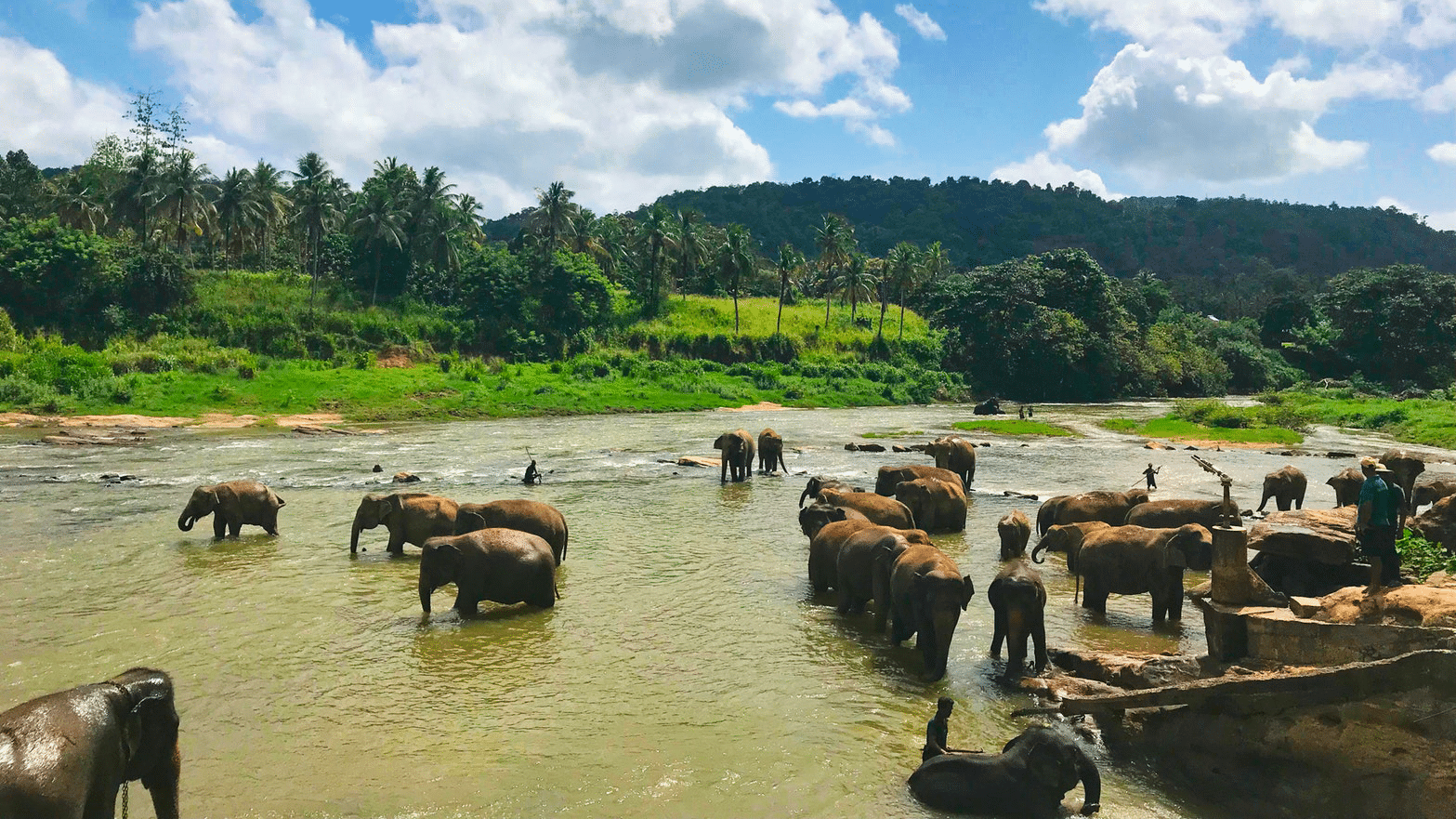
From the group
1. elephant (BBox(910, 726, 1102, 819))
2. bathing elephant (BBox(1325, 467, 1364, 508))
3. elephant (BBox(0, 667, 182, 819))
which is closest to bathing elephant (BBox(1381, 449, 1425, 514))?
bathing elephant (BBox(1325, 467, 1364, 508))

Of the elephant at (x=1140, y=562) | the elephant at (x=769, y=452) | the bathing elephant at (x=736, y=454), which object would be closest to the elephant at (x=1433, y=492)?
the elephant at (x=1140, y=562)

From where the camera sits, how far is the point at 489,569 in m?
12.3

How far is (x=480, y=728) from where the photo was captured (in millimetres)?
8836

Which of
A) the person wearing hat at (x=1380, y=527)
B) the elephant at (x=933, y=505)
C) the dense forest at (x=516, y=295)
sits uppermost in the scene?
the dense forest at (x=516, y=295)

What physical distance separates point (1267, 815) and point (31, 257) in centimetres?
7820

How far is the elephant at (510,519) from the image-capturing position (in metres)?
14.7

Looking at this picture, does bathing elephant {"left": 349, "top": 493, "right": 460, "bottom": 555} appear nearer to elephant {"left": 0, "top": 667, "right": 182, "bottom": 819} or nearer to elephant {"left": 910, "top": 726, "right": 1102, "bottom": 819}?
elephant {"left": 0, "top": 667, "right": 182, "bottom": 819}

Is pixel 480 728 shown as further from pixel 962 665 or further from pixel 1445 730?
pixel 1445 730

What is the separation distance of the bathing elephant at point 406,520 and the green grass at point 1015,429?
34.6m

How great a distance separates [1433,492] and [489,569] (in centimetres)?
1800

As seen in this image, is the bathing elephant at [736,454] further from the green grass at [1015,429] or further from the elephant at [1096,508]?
the green grass at [1015,429]

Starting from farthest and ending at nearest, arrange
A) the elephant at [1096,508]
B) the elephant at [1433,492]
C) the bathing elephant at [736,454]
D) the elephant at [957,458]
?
1. the bathing elephant at [736,454]
2. the elephant at [957,458]
3. the elephant at [1096,508]
4. the elephant at [1433,492]

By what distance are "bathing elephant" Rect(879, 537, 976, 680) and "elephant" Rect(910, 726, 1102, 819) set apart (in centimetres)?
261

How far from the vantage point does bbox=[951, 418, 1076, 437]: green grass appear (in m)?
45.8
